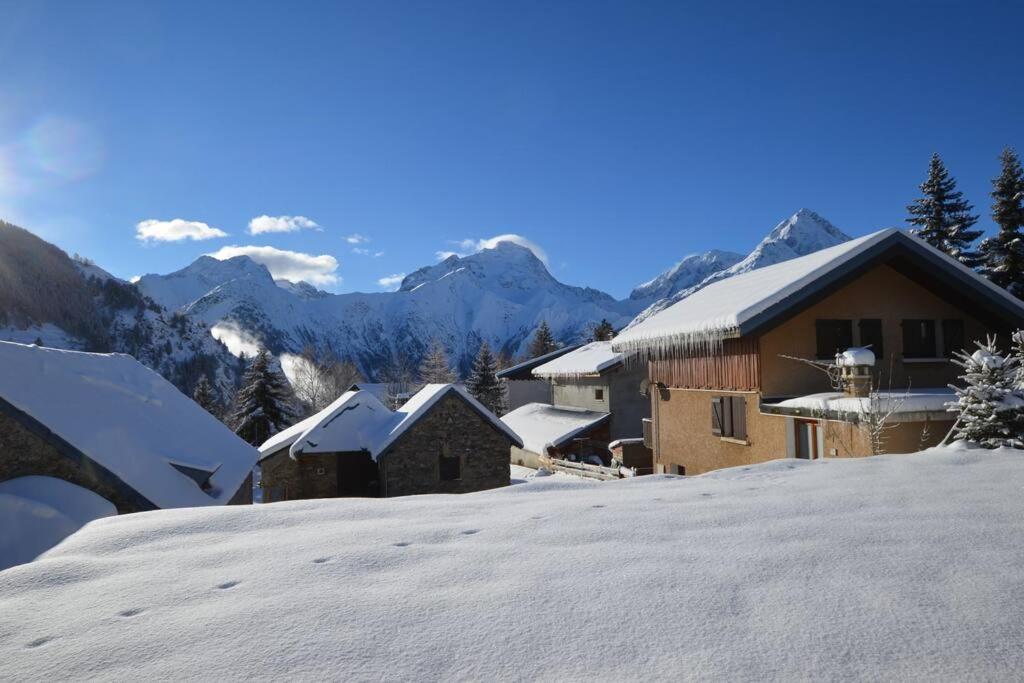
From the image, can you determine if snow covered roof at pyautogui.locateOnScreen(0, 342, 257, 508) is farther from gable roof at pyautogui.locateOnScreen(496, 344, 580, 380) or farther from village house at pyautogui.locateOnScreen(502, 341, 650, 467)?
gable roof at pyautogui.locateOnScreen(496, 344, 580, 380)

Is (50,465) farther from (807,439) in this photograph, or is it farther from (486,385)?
(486,385)

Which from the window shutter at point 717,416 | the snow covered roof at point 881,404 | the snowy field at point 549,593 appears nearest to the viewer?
the snowy field at point 549,593

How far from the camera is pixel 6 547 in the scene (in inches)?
329

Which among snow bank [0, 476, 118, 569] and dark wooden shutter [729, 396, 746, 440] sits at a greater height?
dark wooden shutter [729, 396, 746, 440]

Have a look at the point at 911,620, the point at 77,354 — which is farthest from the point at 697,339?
the point at 77,354

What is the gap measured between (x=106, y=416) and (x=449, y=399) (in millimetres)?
9855

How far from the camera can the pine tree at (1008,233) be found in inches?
1027

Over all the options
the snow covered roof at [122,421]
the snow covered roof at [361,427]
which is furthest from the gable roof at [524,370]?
the snow covered roof at [122,421]

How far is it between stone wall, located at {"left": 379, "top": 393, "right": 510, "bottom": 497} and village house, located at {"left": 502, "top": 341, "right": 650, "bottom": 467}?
7.53 meters

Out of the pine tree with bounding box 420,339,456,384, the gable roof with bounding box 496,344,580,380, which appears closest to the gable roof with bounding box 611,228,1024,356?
the gable roof with bounding box 496,344,580,380

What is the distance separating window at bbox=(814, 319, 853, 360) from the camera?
14.4 meters

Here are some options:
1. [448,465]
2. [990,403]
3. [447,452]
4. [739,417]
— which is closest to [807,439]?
[739,417]

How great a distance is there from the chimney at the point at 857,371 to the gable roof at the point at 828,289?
1.88 m

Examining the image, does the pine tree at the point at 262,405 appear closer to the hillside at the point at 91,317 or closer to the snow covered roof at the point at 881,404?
the snow covered roof at the point at 881,404
